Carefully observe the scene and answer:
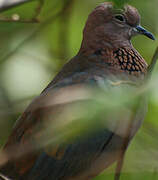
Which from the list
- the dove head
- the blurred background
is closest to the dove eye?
the dove head

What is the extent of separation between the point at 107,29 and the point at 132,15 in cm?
22

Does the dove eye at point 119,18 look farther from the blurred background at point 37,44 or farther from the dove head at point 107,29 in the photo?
the blurred background at point 37,44

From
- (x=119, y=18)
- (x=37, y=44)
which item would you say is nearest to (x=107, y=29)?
(x=119, y=18)

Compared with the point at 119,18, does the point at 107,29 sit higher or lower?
lower

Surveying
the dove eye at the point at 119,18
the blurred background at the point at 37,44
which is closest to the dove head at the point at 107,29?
the dove eye at the point at 119,18

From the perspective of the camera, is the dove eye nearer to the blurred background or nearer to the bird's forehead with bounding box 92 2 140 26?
the bird's forehead with bounding box 92 2 140 26

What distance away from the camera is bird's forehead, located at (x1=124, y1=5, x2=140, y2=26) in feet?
9.73

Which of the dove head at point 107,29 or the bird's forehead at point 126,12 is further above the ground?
the bird's forehead at point 126,12

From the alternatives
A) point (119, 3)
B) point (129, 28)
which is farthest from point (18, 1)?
point (119, 3)

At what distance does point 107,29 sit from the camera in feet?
10.3

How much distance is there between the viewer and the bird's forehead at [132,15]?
2967 mm

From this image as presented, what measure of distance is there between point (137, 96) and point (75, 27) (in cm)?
212

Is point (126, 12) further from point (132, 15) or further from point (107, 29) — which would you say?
point (107, 29)

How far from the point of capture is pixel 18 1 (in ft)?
7.98
